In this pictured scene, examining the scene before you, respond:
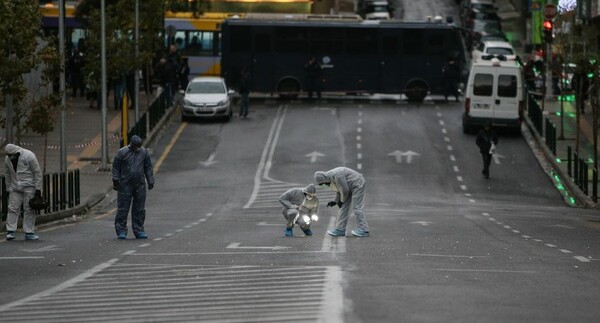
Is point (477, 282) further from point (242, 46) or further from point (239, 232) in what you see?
point (242, 46)

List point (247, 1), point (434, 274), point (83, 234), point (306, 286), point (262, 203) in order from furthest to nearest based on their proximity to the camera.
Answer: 1. point (247, 1)
2. point (262, 203)
3. point (83, 234)
4. point (434, 274)
5. point (306, 286)

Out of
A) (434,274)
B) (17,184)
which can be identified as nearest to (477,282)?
(434,274)

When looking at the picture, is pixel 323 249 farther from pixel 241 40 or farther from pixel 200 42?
pixel 200 42

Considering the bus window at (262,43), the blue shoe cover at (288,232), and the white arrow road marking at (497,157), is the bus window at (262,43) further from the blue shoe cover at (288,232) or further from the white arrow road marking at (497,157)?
the blue shoe cover at (288,232)

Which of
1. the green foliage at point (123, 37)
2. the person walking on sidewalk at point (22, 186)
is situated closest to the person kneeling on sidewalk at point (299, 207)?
the person walking on sidewalk at point (22, 186)

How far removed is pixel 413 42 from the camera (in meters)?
62.2

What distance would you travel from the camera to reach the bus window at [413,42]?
203ft

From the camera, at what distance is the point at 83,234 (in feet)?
87.2

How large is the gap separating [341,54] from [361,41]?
1015 millimetres

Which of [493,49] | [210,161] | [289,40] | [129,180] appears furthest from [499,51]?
[129,180]

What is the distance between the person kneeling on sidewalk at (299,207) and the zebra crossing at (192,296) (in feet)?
20.1

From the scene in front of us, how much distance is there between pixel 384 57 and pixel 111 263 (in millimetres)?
42889

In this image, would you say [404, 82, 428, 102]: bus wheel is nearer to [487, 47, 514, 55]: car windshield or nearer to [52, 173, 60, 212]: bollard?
[487, 47, 514, 55]: car windshield

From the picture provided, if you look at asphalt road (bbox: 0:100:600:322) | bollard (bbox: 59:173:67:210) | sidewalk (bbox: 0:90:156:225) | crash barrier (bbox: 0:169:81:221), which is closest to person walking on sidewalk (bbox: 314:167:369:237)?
asphalt road (bbox: 0:100:600:322)
